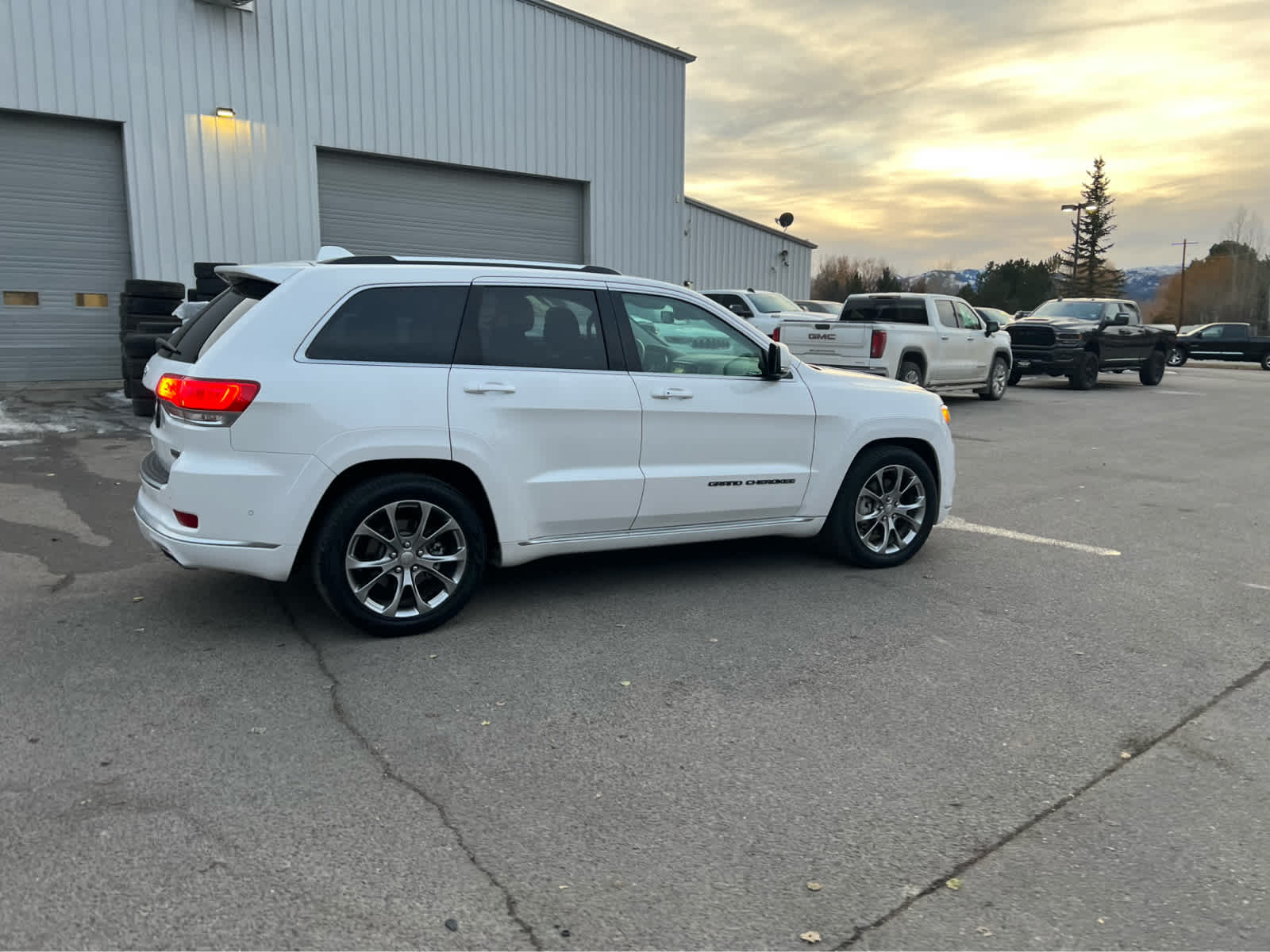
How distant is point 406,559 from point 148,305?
10.0m

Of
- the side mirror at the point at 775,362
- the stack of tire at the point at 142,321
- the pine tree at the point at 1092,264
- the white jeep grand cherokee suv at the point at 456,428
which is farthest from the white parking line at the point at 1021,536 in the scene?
the pine tree at the point at 1092,264

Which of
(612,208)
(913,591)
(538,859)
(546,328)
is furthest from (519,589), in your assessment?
(612,208)

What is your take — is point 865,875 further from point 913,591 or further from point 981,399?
point 981,399

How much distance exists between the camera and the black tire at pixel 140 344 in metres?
11.8

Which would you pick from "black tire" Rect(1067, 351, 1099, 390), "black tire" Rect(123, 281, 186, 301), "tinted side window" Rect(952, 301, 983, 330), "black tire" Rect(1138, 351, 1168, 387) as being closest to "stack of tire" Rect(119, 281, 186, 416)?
"black tire" Rect(123, 281, 186, 301)

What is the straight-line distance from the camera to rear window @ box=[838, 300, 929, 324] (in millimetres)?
16312

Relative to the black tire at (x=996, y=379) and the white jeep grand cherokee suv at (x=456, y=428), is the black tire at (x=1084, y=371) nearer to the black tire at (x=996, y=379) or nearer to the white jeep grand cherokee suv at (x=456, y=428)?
the black tire at (x=996, y=379)

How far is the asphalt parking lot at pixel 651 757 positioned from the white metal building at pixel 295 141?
998 cm

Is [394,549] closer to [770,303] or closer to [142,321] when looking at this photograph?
[142,321]

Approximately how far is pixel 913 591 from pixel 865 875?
3035mm

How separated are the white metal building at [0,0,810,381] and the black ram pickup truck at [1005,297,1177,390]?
8.63 m

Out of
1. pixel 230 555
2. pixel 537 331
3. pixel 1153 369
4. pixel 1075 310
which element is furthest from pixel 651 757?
pixel 1153 369

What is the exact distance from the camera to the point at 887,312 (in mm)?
16531

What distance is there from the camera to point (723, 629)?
493 cm
